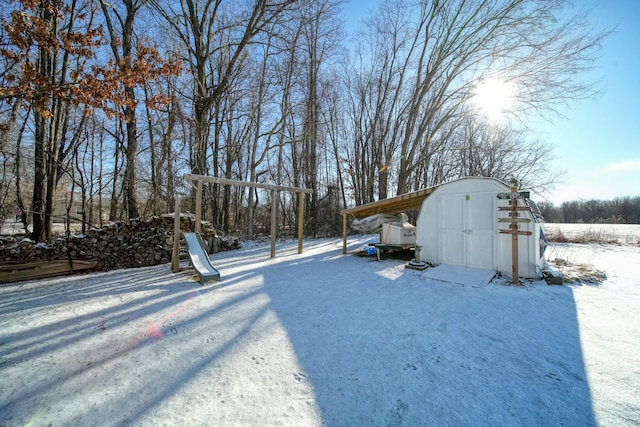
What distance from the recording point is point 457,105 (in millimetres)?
13070

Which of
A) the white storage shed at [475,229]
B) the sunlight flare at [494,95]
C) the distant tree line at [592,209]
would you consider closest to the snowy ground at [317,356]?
the white storage shed at [475,229]

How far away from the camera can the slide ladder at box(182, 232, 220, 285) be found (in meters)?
5.02

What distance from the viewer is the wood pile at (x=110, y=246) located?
6.06 metres

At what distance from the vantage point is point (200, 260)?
5.68 m

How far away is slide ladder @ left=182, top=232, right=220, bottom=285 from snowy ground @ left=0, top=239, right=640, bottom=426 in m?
0.34

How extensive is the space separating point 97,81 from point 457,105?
47.3ft

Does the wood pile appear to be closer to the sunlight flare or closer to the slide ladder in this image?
the slide ladder

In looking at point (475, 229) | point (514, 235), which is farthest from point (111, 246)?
point (514, 235)

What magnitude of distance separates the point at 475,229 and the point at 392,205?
3.13 metres

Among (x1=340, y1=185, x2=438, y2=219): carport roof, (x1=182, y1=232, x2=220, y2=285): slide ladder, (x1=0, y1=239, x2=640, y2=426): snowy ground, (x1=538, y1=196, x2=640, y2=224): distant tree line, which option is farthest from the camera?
(x1=538, y1=196, x2=640, y2=224): distant tree line

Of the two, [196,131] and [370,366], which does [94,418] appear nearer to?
[370,366]

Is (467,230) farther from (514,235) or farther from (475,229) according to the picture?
(514,235)

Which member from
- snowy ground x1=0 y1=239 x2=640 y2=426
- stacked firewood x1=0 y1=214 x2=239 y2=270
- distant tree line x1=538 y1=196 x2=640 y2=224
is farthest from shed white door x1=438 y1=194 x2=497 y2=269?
distant tree line x1=538 y1=196 x2=640 y2=224

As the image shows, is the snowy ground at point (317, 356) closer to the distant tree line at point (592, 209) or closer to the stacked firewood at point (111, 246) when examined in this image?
the stacked firewood at point (111, 246)
